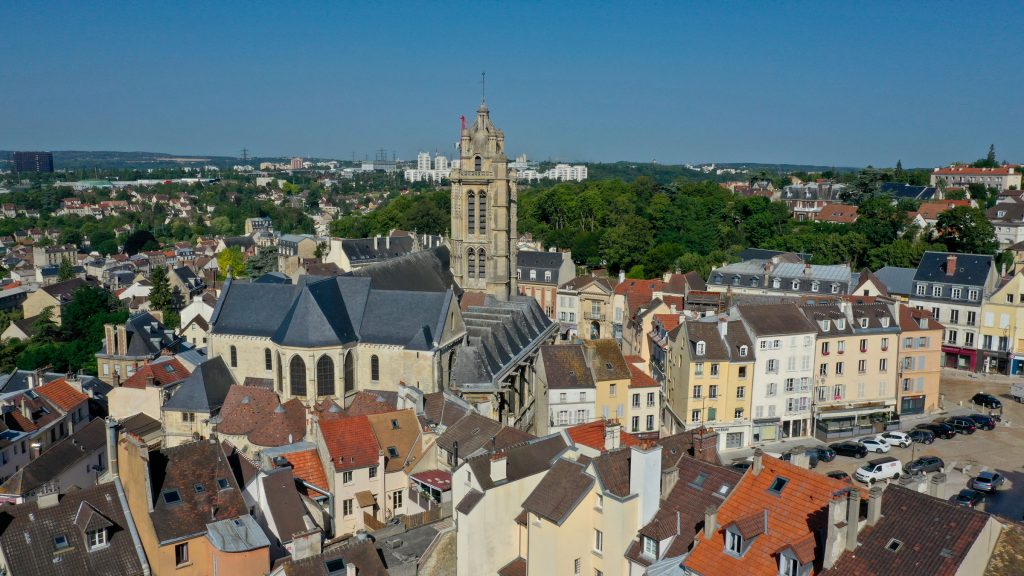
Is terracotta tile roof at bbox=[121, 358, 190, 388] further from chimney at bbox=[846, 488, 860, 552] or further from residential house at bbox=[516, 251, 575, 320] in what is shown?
chimney at bbox=[846, 488, 860, 552]

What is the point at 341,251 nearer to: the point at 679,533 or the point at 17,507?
the point at 17,507

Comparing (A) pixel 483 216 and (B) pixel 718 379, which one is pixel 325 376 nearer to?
(A) pixel 483 216

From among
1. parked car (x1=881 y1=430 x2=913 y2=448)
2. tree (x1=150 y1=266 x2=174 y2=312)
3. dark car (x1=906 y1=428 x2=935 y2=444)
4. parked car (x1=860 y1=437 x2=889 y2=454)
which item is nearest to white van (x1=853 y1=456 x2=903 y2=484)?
parked car (x1=860 y1=437 x2=889 y2=454)

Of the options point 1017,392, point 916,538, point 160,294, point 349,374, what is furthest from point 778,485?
point 160,294

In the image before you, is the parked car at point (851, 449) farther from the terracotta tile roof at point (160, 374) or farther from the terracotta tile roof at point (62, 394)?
the terracotta tile roof at point (62, 394)

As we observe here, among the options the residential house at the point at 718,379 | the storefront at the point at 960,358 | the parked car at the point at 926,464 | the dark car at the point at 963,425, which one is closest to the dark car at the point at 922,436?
the dark car at the point at 963,425

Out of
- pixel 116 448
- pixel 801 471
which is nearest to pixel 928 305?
pixel 801 471
